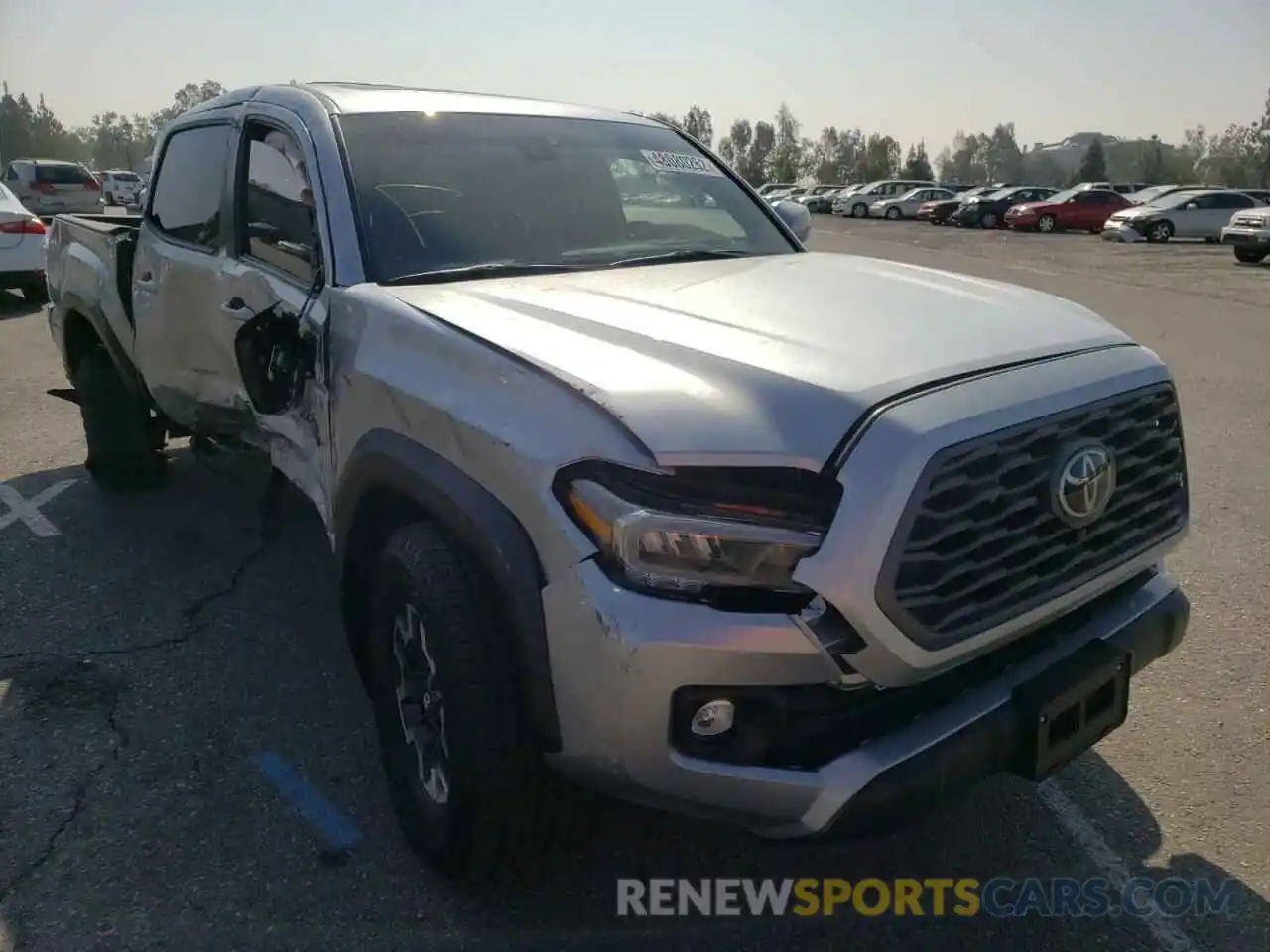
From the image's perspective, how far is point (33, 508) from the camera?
18.4 ft

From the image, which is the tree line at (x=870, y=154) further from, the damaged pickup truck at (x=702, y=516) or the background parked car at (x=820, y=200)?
the damaged pickup truck at (x=702, y=516)

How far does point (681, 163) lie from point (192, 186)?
6.63 ft

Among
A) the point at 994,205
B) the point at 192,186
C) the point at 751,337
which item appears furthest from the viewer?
the point at 994,205

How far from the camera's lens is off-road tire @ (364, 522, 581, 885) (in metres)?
2.26

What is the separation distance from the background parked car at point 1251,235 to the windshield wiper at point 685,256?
22.7 metres

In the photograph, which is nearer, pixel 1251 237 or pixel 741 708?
pixel 741 708

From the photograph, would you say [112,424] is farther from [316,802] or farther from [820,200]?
[820,200]

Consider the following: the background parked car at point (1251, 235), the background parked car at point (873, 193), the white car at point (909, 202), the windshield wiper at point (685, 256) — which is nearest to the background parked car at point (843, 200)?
the background parked car at point (873, 193)

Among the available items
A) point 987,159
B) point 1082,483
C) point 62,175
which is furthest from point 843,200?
point 987,159

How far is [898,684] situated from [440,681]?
97 centimetres

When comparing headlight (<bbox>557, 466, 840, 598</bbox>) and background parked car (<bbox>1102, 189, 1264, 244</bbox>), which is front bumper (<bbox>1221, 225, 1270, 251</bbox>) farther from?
headlight (<bbox>557, 466, 840, 598</bbox>)

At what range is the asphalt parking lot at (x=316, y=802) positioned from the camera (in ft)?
8.38

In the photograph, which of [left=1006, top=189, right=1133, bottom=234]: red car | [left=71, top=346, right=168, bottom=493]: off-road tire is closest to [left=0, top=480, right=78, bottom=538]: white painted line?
[left=71, top=346, right=168, bottom=493]: off-road tire

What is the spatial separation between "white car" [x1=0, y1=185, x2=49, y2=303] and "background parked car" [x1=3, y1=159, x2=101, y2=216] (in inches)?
627
